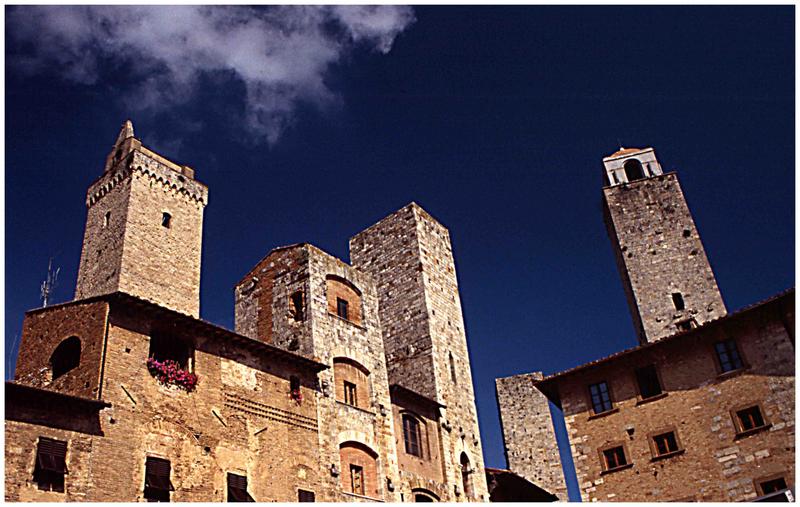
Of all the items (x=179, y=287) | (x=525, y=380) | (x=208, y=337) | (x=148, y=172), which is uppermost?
(x=148, y=172)

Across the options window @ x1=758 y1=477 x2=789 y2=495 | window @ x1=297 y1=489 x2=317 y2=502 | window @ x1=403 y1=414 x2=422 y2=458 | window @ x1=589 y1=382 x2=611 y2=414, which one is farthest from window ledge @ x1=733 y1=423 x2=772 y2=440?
window @ x1=297 y1=489 x2=317 y2=502

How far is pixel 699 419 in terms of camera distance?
80.5 feet

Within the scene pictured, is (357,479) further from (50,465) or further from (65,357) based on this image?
(50,465)

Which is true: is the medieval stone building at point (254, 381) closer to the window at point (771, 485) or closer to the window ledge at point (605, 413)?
the window ledge at point (605, 413)

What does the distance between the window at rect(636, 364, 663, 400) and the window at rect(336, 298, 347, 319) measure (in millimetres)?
11430

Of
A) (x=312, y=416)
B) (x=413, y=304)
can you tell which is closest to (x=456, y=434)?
(x=413, y=304)

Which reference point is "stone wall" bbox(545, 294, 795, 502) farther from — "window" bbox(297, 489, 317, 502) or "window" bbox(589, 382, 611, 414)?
"window" bbox(297, 489, 317, 502)

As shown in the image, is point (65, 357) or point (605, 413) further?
point (605, 413)

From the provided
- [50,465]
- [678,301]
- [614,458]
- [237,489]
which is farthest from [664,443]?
[50,465]

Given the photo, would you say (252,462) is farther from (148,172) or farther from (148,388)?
(148,172)

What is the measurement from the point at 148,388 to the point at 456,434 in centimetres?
1540

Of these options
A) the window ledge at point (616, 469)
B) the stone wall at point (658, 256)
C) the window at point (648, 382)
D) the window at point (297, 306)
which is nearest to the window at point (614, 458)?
the window ledge at point (616, 469)

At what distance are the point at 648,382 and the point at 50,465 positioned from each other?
19838mm

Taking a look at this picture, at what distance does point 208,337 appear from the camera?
21.6 metres
